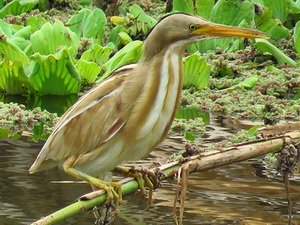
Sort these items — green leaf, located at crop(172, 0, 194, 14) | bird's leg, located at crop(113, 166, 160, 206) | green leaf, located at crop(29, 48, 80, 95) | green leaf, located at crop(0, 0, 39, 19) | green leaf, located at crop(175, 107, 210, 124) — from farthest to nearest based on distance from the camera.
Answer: green leaf, located at crop(0, 0, 39, 19), green leaf, located at crop(172, 0, 194, 14), green leaf, located at crop(29, 48, 80, 95), green leaf, located at crop(175, 107, 210, 124), bird's leg, located at crop(113, 166, 160, 206)

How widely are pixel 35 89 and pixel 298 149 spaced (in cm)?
463

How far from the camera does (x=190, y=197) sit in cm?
573

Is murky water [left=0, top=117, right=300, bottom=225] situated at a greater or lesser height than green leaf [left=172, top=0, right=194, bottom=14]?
lesser

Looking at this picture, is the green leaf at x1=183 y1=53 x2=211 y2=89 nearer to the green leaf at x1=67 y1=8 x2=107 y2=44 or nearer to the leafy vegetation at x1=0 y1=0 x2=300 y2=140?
the leafy vegetation at x1=0 y1=0 x2=300 y2=140

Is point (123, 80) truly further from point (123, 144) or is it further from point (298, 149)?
point (298, 149)

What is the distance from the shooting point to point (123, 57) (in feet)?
28.2

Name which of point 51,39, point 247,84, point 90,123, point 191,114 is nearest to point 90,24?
point 51,39

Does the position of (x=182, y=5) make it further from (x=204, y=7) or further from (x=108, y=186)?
(x=108, y=186)

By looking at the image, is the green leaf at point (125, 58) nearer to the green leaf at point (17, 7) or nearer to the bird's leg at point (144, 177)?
the green leaf at point (17, 7)

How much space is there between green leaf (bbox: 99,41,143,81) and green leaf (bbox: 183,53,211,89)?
1.62 ft

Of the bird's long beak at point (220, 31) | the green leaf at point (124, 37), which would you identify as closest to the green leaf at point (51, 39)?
the green leaf at point (124, 37)

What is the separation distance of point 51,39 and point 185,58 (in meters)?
1.45

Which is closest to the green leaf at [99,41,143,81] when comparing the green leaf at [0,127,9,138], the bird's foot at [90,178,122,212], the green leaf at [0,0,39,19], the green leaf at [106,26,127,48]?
the green leaf at [106,26,127,48]

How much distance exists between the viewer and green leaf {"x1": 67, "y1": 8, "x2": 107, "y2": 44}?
965 cm
